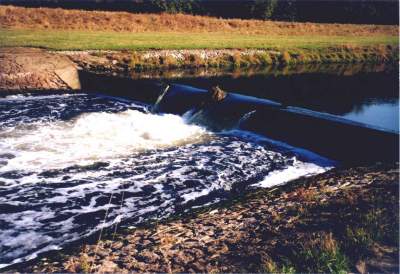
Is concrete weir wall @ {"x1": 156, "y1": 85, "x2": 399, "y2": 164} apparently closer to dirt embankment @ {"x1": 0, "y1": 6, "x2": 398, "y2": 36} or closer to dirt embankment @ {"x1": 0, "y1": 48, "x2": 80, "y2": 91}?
dirt embankment @ {"x1": 0, "y1": 48, "x2": 80, "y2": 91}

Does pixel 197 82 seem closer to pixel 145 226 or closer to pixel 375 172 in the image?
pixel 375 172

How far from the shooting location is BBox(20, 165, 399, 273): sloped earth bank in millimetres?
5098

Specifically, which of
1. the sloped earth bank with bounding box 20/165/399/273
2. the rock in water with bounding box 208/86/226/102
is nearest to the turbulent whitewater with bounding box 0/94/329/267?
the sloped earth bank with bounding box 20/165/399/273

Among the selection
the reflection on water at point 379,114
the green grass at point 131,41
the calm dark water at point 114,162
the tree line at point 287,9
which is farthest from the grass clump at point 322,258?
the tree line at point 287,9

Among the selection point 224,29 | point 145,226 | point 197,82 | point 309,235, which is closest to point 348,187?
point 309,235

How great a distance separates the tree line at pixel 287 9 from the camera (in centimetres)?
5662

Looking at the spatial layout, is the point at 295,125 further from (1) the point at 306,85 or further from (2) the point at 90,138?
(1) the point at 306,85

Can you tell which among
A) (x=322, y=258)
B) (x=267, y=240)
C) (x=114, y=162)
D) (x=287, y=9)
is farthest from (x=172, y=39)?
(x=287, y=9)

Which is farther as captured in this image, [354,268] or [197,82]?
[197,82]

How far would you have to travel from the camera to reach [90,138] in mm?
12828

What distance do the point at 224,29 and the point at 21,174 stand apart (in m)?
36.0

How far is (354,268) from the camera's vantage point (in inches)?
192

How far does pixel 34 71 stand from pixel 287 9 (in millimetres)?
49539

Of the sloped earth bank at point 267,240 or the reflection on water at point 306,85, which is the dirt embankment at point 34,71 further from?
the sloped earth bank at point 267,240
